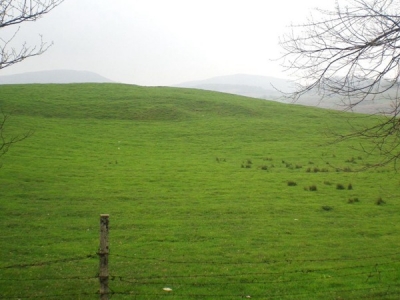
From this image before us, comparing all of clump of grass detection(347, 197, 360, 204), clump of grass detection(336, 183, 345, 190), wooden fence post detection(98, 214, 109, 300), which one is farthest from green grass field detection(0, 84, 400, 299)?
wooden fence post detection(98, 214, 109, 300)

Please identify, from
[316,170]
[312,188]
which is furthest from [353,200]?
[316,170]

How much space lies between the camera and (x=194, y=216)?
687 inches

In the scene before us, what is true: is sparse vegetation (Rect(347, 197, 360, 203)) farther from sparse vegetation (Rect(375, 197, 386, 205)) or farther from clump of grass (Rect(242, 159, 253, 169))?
clump of grass (Rect(242, 159, 253, 169))

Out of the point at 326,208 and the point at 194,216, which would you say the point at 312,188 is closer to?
the point at 326,208

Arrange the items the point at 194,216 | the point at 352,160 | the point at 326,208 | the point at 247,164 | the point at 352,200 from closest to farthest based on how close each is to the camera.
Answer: the point at 194,216, the point at 326,208, the point at 352,200, the point at 247,164, the point at 352,160

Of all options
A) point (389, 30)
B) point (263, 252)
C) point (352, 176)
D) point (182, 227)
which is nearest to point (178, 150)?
point (352, 176)

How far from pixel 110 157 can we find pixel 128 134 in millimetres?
10663

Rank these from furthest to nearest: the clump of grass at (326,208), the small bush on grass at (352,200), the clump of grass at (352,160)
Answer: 1. the clump of grass at (352,160)
2. the small bush on grass at (352,200)
3. the clump of grass at (326,208)

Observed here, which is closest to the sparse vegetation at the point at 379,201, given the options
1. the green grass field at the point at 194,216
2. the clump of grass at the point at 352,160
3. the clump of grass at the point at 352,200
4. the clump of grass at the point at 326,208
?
the green grass field at the point at 194,216

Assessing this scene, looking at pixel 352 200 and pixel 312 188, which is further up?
pixel 312 188

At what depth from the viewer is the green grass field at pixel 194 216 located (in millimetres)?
10719

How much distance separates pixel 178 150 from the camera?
116 feet

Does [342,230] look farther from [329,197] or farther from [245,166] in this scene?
[245,166]

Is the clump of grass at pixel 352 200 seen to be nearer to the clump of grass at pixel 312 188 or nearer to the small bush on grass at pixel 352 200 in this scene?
the small bush on grass at pixel 352 200
